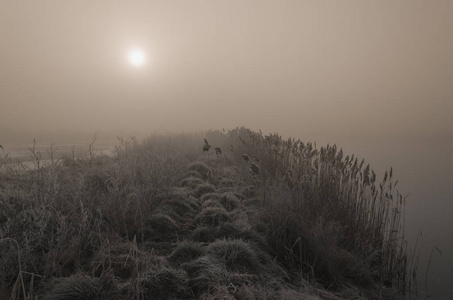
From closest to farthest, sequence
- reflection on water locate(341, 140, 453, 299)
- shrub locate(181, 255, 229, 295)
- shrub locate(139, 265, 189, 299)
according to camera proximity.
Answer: shrub locate(139, 265, 189, 299) → shrub locate(181, 255, 229, 295) → reflection on water locate(341, 140, 453, 299)

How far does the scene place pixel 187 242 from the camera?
4402 millimetres

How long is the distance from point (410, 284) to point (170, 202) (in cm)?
454

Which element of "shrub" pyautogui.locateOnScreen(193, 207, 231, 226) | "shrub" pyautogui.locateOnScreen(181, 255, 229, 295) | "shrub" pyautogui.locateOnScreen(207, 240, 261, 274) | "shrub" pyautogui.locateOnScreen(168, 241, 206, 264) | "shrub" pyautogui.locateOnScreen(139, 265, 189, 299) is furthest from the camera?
"shrub" pyautogui.locateOnScreen(193, 207, 231, 226)

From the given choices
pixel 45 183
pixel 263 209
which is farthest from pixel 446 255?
pixel 45 183

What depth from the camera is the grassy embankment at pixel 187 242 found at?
3.35 m

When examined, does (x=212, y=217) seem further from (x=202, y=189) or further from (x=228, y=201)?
(x=202, y=189)

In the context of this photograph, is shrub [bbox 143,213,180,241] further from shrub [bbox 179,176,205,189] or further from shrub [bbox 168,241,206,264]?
shrub [bbox 179,176,205,189]

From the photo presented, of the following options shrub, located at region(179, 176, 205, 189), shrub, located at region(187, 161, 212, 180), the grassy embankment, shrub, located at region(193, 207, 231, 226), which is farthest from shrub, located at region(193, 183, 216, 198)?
shrub, located at region(187, 161, 212, 180)

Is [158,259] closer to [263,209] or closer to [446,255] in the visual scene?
[263,209]

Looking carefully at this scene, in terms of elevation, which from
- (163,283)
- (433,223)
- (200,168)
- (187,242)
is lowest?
(433,223)

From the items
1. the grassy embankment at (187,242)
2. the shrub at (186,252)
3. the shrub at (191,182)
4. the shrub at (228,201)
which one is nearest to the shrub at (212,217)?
the grassy embankment at (187,242)

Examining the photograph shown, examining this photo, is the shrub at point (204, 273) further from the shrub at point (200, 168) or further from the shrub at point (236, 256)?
the shrub at point (200, 168)

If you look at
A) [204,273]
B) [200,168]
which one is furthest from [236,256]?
[200,168]

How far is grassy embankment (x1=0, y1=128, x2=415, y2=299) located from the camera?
11.0 ft
